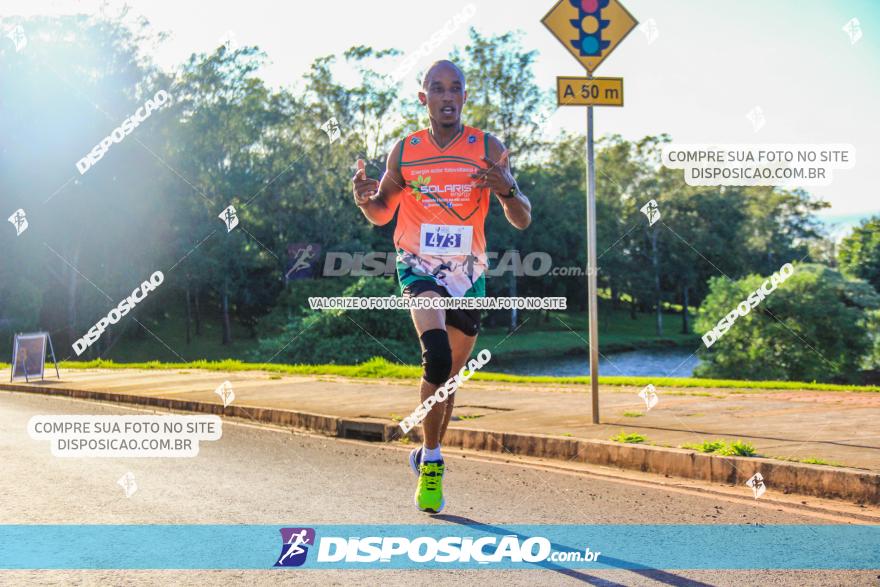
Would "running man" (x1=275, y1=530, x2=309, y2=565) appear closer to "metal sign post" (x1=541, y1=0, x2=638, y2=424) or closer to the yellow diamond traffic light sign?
"metal sign post" (x1=541, y1=0, x2=638, y2=424)

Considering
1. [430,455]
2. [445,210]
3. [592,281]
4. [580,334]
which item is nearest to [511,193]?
[445,210]

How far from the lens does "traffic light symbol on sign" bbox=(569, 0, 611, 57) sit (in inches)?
361

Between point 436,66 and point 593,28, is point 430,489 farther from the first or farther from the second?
→ point 593,28

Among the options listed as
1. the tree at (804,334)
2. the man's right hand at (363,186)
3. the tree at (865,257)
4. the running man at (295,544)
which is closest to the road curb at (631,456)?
the man's right hand at (363,186)

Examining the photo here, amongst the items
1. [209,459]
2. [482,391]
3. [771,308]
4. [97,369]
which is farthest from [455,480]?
[771,308]

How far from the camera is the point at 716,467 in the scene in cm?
657

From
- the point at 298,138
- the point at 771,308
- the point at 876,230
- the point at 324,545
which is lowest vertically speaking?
the point at 324,545

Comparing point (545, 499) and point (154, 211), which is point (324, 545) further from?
point (154, 211)

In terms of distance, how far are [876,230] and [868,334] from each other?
29.8 ft

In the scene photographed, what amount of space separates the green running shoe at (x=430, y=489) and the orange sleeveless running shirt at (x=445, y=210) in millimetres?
1079

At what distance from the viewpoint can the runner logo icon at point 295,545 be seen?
14.4ft

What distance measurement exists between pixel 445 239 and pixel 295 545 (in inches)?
82.9

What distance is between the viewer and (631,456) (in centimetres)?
724

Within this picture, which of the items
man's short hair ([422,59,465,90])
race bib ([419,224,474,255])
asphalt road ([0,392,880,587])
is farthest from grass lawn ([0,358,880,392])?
man's short hair ([422,59,465,90])
